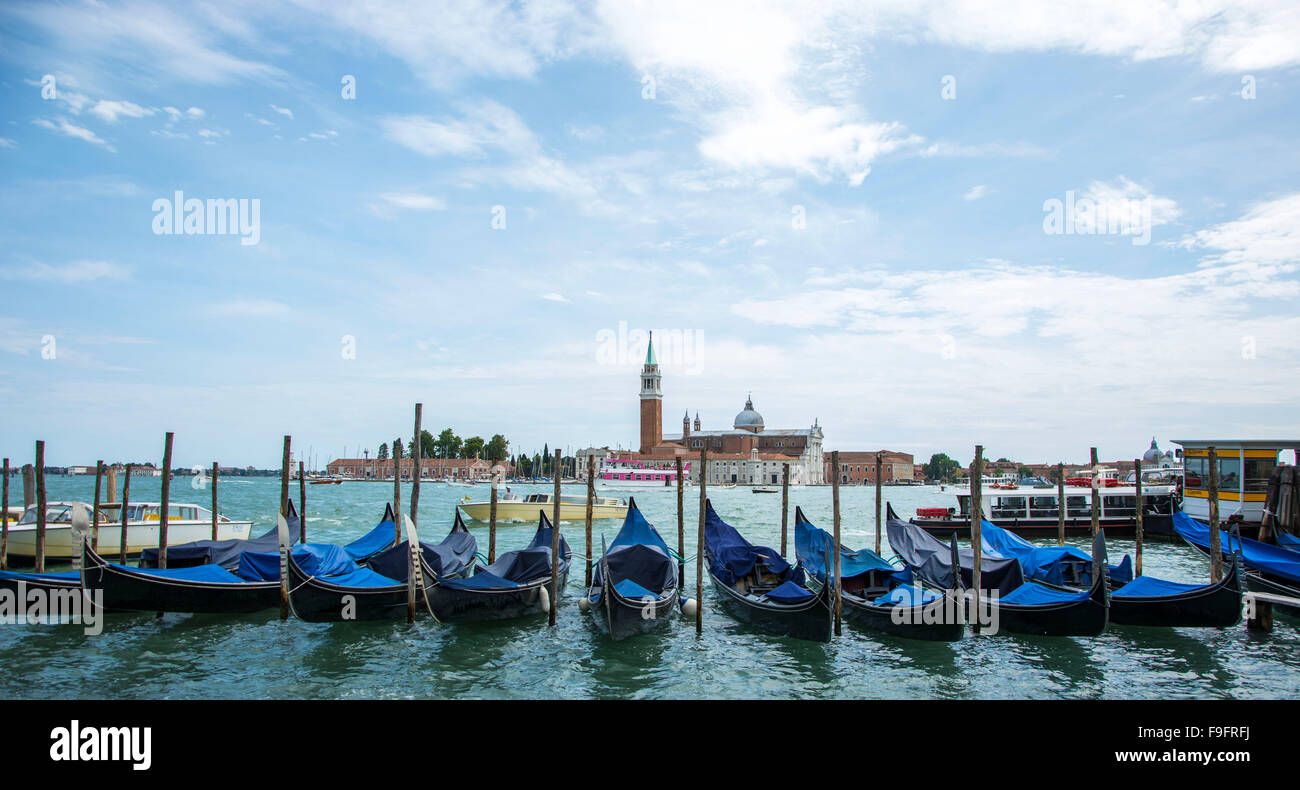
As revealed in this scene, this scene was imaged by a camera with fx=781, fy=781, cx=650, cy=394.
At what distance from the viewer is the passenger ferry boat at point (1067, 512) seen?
25.6m

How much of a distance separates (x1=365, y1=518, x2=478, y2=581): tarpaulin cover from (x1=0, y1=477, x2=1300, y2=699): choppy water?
1294mm

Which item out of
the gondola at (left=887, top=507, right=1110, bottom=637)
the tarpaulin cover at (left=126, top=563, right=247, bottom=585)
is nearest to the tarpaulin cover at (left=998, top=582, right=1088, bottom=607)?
the gondola at (left=887, top=507, right=1110, bottom=637)

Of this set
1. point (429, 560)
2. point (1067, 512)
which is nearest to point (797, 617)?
point (429, 560)

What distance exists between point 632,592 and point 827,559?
294cm

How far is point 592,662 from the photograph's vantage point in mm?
10188

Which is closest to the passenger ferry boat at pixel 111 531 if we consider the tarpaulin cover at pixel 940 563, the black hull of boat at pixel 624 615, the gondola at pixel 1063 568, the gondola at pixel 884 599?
the black hull of boat at pixel 624 615

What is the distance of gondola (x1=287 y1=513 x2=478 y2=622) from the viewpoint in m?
11.3

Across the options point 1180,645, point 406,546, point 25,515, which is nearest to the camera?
point 1180,645

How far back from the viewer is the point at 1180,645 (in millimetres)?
11109

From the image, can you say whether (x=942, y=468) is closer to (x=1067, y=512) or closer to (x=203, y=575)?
(x=1067, y=512)
